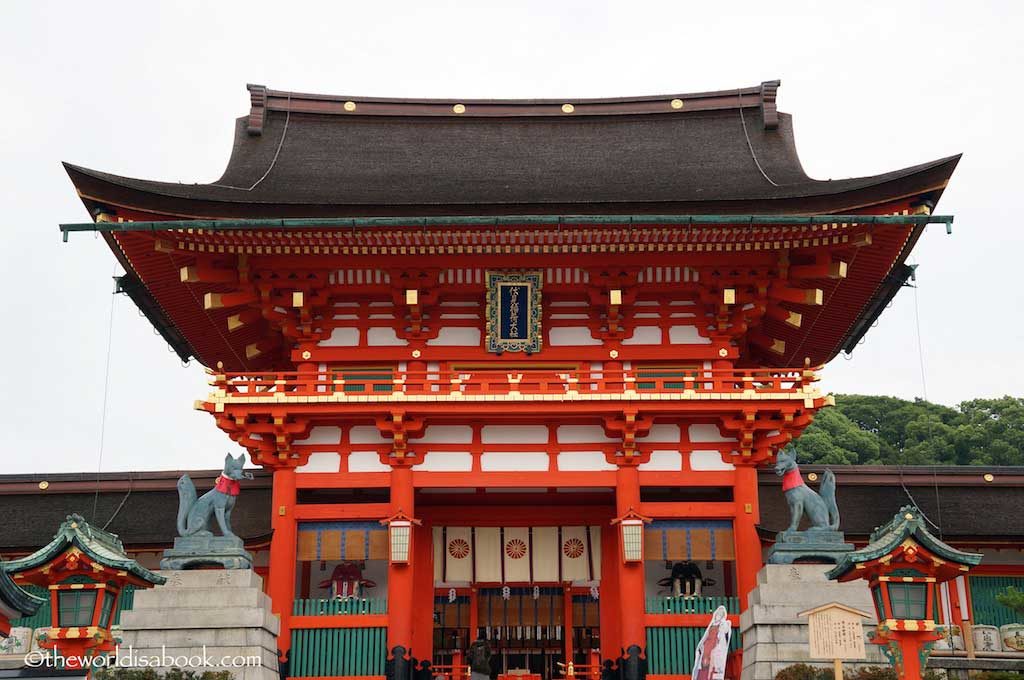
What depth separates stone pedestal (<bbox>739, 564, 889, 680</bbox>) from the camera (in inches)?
689

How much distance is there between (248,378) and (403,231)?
13.0 ft

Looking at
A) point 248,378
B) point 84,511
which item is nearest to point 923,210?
point 248,378

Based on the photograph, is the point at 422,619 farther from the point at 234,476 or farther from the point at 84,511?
the point at 84,511

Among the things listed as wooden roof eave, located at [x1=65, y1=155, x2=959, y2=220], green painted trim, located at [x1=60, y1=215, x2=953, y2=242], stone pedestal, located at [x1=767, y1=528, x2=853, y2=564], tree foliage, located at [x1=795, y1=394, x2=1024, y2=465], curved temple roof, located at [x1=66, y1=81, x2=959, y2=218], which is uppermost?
tree foliage, located at [x1=795, y1=394, x2=1024, y2=465]

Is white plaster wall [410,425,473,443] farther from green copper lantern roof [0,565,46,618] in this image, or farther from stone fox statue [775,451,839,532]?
green copper lantern roof [0,565,46,618]

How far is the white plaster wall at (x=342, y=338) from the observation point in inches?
846

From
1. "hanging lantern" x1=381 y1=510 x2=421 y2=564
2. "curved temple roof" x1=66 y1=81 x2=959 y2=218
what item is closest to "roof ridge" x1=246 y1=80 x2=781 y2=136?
"curved temple roof" x1=66 y1=81 x2=959 y2=218

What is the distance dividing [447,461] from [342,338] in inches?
124

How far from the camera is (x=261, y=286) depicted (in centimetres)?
2097

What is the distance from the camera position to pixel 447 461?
20.6m

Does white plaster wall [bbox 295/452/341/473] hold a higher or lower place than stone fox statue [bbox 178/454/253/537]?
higher

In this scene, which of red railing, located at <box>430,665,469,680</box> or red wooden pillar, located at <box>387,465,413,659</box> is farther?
red railing, located at <box>430,665,469,680</box>

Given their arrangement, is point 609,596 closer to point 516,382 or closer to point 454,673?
point 454,673

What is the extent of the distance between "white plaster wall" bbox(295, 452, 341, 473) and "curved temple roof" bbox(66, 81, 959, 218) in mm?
4313
